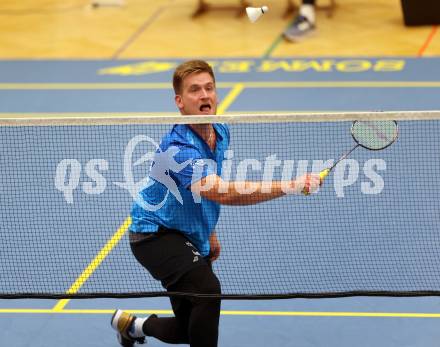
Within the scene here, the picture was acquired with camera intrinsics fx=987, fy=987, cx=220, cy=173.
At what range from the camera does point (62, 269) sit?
23.9ft

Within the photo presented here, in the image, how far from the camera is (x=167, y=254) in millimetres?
5453

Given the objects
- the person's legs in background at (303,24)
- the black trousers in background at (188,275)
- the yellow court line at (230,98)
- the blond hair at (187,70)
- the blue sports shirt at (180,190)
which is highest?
the blond hair at (187,70)

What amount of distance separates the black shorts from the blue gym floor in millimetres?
1020

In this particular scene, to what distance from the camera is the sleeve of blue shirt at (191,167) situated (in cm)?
529

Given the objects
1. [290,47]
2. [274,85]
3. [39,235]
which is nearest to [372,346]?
[39,235]

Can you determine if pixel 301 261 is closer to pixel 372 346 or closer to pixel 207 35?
pixel 372 346

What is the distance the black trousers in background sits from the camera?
5.41 metres

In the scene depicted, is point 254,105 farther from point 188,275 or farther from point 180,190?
point 188,275

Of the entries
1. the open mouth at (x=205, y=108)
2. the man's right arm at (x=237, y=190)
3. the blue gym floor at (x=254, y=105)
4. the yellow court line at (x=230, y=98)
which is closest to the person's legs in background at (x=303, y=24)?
the blue gym floor at (x=254, y=105)

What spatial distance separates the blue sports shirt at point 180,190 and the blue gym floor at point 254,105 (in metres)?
1.10

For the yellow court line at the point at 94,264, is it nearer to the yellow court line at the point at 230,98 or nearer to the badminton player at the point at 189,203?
the badminton player at the point at 189,203

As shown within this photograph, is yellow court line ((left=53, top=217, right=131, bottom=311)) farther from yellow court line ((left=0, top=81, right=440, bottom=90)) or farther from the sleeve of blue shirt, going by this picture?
yellow court line ((left=0, top=81, right=440, bottom=90))

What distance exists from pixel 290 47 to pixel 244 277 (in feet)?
21.8

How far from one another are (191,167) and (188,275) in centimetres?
60
